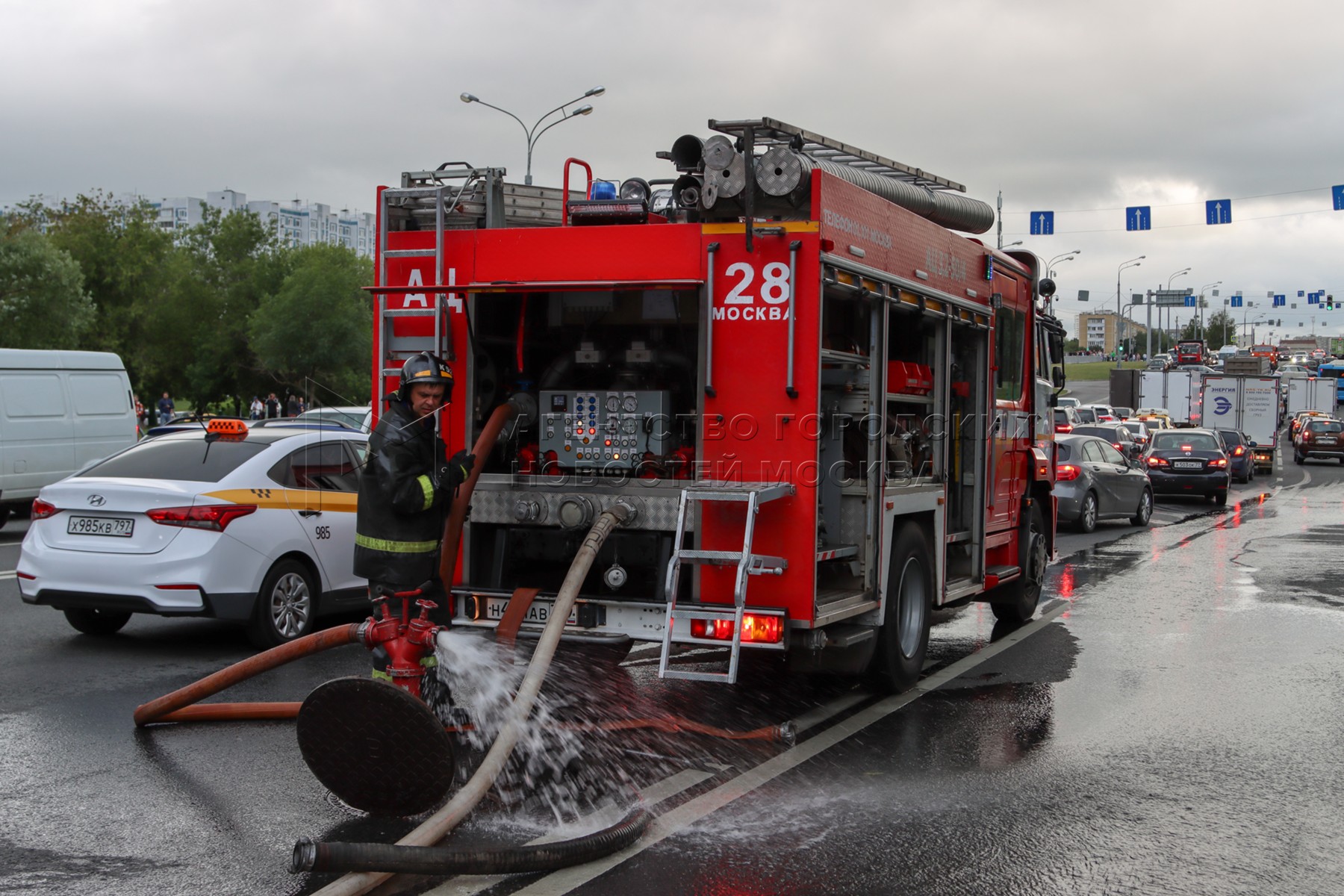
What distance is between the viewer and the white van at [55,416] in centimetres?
1631

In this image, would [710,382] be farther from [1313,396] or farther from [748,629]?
[1313,396]

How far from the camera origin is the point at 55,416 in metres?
16.9

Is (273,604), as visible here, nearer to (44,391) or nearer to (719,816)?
(719,816)

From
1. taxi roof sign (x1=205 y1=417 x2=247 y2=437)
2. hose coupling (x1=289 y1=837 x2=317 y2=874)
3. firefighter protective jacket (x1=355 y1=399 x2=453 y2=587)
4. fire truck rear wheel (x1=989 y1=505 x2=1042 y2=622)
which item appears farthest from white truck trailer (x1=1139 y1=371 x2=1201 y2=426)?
hose coupling (x1=289 y1=837 x2=317 y2=874)

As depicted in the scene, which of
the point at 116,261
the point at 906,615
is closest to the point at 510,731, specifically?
the point at 906,615

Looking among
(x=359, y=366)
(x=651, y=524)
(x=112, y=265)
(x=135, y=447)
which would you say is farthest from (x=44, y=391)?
(x=112, y=265)

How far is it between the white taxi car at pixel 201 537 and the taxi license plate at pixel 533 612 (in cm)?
260

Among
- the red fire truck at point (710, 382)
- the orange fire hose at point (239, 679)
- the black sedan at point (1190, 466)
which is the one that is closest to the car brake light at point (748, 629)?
the red fire truck at point (710, 382)

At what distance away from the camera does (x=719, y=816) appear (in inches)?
207

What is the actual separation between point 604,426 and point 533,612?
1163 millimetres

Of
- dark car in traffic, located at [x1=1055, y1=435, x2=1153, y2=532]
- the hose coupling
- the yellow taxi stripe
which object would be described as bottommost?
the hose coupling

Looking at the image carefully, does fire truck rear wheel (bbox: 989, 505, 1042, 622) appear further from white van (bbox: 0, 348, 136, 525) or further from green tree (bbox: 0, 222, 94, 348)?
green tree (bbox: 0, 222, 94, 348)

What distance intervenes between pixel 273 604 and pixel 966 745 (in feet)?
15.9

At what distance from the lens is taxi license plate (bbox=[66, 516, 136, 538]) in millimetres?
8445
